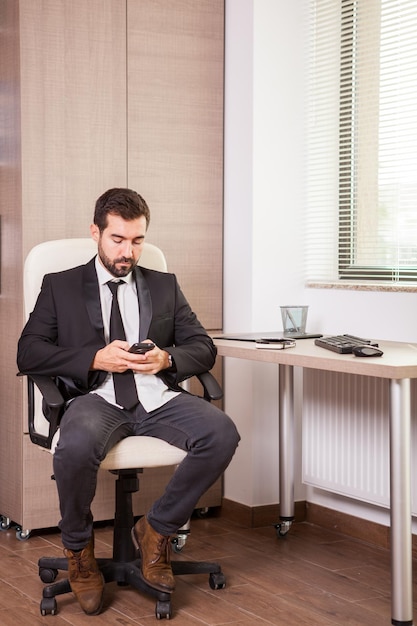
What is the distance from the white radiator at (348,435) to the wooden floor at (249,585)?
23 cm

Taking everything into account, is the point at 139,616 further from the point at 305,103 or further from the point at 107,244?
the point at 305,103

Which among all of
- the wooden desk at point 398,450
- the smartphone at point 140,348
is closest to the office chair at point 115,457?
the smartphone at point 140,348

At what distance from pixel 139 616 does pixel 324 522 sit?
124 centimetres

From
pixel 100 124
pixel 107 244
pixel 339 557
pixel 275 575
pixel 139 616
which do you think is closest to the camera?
pixel 139 616

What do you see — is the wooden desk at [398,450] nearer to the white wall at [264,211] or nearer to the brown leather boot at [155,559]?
the brown leather boot at [155,559]

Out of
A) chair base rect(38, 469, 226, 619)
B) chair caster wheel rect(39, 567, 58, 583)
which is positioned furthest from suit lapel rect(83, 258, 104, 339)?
chair caster wheel rect(39, 567, 58, 583)

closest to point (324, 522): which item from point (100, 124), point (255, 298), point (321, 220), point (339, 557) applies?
point (339, 557)

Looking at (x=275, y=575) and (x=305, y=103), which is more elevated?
(x=305, y=103)

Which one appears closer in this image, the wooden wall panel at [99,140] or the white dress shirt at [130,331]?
the white dress shirt at [130,331]

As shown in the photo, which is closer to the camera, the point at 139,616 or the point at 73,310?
the point at 139,616

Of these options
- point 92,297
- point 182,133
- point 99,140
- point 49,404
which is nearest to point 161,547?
point 49,404

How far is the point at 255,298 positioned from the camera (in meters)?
3.81

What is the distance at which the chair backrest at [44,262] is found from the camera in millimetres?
3016

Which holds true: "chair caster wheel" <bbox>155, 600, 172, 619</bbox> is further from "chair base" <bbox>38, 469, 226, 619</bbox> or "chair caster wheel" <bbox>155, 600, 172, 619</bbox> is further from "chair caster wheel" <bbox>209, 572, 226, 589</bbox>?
"chair caster wheel" <bbox>209, 572, 226, 589</bbox>
